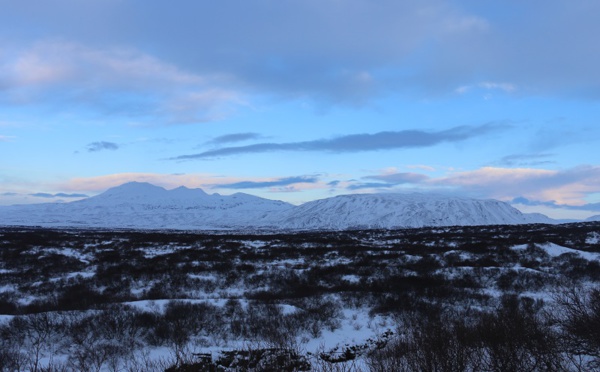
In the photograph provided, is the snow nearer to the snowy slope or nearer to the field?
the field

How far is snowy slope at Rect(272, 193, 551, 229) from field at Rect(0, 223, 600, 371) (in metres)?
126

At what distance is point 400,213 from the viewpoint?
158 m

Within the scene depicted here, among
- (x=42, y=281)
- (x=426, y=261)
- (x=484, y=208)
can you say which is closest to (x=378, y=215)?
(x=484, y=208)

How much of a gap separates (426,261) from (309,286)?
10254mm

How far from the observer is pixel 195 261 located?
25594 mm

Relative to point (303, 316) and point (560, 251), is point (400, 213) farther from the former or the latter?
point (303, 316)

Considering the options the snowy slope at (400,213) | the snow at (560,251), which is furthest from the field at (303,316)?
the snowy slope at (400,213)

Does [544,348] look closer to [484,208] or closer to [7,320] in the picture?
[7,320]

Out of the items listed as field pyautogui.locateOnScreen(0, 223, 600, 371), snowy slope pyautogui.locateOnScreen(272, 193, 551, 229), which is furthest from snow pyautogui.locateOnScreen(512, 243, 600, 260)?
snowy slope pyautogui.locateOnScreen(272, 193, 551, 229)

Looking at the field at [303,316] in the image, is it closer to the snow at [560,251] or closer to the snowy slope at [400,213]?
the snow at [560,251]

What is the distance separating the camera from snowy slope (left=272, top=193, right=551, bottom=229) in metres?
144

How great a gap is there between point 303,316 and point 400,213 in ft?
500

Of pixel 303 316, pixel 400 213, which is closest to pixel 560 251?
pixel 303 316

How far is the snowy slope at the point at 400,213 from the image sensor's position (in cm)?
14388
